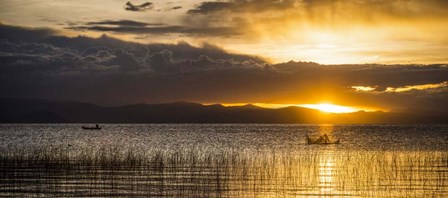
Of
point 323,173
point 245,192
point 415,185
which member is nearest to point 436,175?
point 415,185

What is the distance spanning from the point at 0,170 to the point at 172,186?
12.5m

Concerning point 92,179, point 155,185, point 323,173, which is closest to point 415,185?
point 323,173

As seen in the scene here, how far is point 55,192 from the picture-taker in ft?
102

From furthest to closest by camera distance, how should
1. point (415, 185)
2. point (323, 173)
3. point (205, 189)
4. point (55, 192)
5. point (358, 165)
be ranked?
point (358, 165), point (323, 173), point (415, 185), point (205, 189), point (55, 192)

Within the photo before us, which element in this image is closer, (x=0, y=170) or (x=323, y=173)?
(x=0, y=170)

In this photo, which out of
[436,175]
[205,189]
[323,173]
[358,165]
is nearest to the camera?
[205,189]

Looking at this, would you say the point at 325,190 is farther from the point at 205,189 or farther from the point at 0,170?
the point at 0,170

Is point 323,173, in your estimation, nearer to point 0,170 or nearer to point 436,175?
point 436,175

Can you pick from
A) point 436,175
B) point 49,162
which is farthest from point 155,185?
point 436,175

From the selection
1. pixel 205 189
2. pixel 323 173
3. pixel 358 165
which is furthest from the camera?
pixel 358 165

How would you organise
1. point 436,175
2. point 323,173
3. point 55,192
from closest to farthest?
point 55,192, point 436,175, point 323,173

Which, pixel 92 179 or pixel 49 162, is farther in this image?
pixel 49 162

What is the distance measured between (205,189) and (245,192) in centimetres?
220

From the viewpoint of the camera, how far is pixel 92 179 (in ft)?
118
